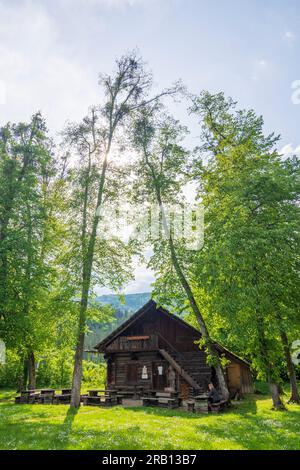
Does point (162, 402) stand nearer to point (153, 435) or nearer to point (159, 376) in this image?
point (159, 376)

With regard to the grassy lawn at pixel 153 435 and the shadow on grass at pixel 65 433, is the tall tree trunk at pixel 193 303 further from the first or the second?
the shadow on grass at pixel 65 433

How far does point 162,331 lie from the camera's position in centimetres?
2842

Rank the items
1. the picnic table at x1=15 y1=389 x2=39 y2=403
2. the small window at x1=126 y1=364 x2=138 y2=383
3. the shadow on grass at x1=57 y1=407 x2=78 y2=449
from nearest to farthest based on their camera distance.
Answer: the shadow on grass at x1=57 y1=407 x2=78 y2=449 < the picnic table at x1=15 y1=389 x2=39 y2=403 < the small window at x1=126 y1=364 x2=138 y2=383

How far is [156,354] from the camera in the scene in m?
28.3

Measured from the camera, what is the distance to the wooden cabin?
26.4 metres

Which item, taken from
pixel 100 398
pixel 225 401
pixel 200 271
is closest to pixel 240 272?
pixel 200 271

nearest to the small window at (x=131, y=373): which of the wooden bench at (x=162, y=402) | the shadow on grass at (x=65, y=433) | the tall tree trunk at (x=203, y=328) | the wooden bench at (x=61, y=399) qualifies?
the wooden bench at (x=162, y=402)

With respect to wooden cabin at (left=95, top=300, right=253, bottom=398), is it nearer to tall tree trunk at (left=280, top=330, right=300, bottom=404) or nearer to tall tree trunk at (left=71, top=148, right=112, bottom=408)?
tall tree trunk at (left=280, top=330, right=300, bottom=404)

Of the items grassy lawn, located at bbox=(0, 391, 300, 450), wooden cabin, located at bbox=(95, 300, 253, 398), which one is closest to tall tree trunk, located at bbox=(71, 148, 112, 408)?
grassy lawn, located at bbox=(0, 391, 300, 450)

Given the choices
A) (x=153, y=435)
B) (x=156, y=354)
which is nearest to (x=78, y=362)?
(x=153, y=435)

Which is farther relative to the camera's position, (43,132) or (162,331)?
(162,331)

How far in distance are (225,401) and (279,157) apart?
14826 mm
